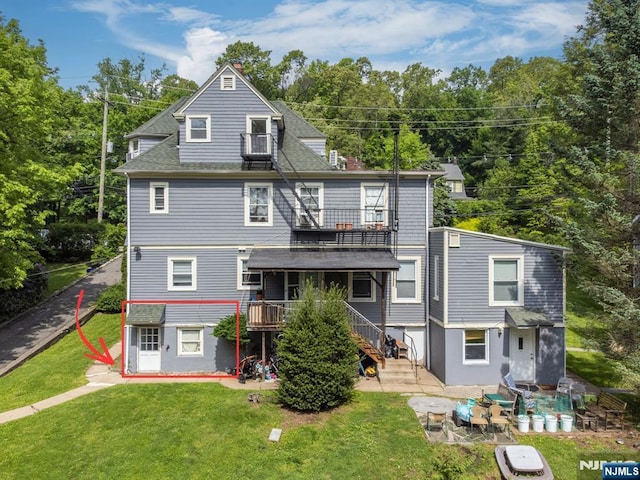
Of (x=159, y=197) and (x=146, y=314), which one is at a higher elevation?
(x=159, y=197)

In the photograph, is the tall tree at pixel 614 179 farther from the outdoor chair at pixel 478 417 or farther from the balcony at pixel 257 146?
the balcony at pixel 257 146

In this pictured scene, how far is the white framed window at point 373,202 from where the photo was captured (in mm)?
18109

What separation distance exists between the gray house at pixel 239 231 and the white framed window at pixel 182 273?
0.14ft

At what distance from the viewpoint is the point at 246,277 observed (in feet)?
58.5

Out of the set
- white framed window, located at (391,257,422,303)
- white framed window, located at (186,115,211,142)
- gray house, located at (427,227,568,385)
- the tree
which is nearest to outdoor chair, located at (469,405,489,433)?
gray house, located at (427,227,568,385)

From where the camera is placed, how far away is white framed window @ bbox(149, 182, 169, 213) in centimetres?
1761

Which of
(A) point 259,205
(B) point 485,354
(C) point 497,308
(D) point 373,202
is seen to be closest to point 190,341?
(A) point 259,205

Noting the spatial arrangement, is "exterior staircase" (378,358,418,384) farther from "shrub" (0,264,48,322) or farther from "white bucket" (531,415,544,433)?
"shrub" (0,264,48,322)

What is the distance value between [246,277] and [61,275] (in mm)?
19954

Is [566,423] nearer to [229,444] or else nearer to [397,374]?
[397,374]

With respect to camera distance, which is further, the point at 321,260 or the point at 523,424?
the point at 321,260

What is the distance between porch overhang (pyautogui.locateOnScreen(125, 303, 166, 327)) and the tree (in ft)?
19.4

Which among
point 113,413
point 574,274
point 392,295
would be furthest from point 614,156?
point 113,413

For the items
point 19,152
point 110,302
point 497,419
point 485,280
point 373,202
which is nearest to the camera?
point 497,419
